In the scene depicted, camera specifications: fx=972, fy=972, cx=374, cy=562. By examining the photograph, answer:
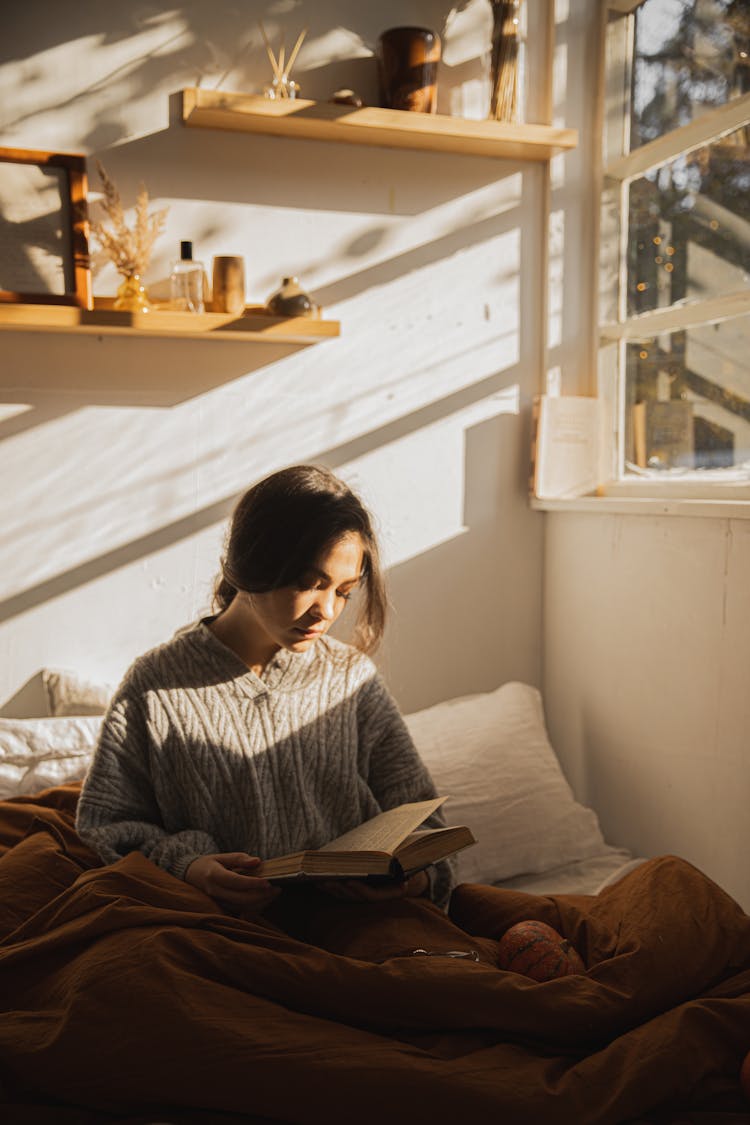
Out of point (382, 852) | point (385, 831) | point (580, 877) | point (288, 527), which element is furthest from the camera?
point (580, 877)

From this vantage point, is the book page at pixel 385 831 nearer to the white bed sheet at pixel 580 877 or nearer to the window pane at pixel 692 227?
the white bed sheet at pixel 580 877

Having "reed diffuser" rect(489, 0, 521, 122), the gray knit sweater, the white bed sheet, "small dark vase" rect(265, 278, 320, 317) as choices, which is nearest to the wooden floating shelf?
"small dark vase" rect(265, 278, 320, 317)

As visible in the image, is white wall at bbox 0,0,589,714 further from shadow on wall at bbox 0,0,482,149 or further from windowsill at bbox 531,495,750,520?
windowsill at bbox 531,495,750,520

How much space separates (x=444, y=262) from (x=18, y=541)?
119 cm

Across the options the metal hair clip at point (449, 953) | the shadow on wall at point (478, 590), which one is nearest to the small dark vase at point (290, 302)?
the shadow on wall at point (478, 590)

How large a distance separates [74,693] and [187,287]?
0.90m

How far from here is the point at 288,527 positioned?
1.39 m

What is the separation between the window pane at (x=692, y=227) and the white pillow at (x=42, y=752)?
151 centimetres

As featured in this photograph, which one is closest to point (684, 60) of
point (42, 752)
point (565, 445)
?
point (565, 445)

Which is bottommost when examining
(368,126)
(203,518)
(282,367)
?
(203,518)

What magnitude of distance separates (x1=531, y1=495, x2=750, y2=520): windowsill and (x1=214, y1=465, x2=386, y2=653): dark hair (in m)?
0.69

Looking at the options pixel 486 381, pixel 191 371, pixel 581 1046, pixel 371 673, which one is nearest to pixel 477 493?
pixel 486 381

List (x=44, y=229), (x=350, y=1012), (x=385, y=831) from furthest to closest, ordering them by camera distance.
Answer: (x=44, y=229), (x=385, y=831), (x=350, y=1012)

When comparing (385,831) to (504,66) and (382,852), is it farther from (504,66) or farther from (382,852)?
(504,66)
